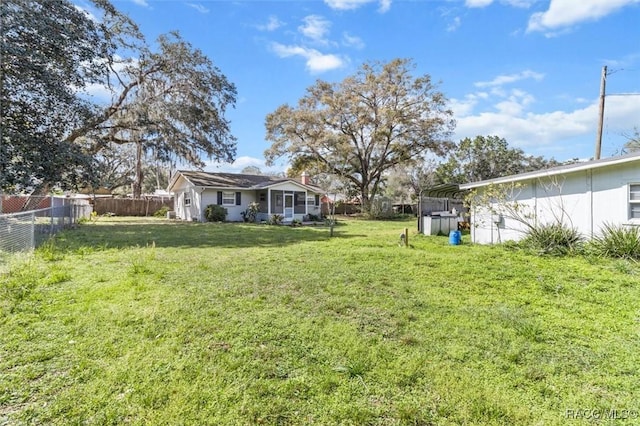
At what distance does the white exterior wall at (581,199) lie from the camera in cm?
828

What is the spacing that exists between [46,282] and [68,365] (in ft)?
10.4

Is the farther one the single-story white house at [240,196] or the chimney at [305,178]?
the chimney at [305,178]

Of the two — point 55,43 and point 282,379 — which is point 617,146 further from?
point 55,43

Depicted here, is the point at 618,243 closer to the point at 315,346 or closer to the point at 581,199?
the point at 581,199

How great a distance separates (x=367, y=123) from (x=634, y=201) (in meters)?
19.8

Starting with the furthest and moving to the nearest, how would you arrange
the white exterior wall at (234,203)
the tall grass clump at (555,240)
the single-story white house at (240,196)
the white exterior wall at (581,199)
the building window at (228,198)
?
the building window at (228,198) < the single-story white house at (240,196) < the white exterior wall at (234,203) < the tall grass clump at (555,240) < the white exterior wall at (581,199)

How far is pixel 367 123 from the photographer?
2620cm

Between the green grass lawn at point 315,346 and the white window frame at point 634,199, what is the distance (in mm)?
2648

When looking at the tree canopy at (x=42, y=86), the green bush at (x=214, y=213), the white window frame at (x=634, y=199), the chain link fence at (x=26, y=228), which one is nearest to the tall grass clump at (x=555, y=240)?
the white window frame at (x=634, y=199)

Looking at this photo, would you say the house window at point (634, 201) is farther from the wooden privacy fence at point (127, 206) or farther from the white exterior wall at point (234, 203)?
the wooden privacy fence at point (127, 206)

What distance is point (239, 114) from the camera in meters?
24.2

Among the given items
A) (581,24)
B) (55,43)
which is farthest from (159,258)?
(581,24)

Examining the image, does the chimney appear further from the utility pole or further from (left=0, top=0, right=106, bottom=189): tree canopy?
the utility pole

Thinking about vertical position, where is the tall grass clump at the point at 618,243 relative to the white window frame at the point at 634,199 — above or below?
below
